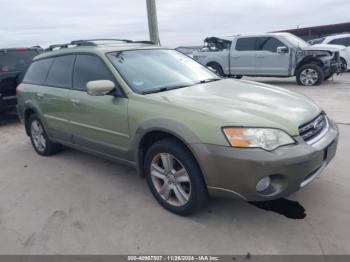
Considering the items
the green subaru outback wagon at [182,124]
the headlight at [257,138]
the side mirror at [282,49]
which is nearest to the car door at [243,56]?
the side mirror at [282,49]

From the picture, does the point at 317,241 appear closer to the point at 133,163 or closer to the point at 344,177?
the point at 344,177

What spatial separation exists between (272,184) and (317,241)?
59cm

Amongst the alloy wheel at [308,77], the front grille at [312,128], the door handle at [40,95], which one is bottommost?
the alloy wheel at [308,77]

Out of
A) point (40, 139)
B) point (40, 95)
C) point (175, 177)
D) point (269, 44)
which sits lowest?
point (40, 139)

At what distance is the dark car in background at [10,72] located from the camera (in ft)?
23.2

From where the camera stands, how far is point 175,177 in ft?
9.98

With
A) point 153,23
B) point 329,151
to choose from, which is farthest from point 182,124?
point 153,23

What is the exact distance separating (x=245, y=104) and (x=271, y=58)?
8.84m

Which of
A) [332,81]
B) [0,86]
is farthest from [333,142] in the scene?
[332,81]

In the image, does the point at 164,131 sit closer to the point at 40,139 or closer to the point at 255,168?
the point at 255,168

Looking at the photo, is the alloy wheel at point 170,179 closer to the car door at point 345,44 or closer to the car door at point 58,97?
the car door at point 58,97

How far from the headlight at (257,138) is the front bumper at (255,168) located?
44mm

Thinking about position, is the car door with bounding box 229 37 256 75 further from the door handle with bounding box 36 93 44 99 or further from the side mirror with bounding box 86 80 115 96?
the side mirror with bounding box 86 80 115 96

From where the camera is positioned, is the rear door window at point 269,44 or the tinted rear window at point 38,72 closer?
the tinted rear window at point 38,72
